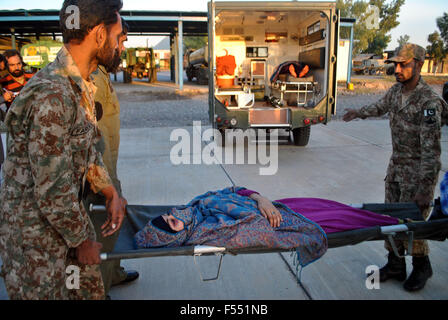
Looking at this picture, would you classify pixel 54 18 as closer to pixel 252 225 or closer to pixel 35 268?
pixel 252 225

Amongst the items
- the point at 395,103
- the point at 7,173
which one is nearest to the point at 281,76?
the point at 395,103

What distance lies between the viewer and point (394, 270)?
8.79ft

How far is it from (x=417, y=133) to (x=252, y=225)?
1.48m

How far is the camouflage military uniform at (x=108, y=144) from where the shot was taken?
2.26 meters

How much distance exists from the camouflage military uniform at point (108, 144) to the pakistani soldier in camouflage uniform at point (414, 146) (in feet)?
6.47

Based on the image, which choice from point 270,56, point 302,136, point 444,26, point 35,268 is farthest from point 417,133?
point 444,26

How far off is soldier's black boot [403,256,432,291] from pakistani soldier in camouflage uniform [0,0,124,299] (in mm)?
2213

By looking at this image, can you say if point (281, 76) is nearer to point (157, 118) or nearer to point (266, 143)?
point (266, 143)

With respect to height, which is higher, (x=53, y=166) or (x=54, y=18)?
(x=54, y=18)

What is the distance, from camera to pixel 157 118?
434 inches

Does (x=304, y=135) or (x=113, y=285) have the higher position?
(x=304, y=135)

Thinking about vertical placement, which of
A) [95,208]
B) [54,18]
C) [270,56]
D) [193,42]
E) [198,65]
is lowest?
[95,208]

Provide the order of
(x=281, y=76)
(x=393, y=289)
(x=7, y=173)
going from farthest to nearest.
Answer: (x=281, y=76)
(x=393, y=289)
(x=7, y=173)
